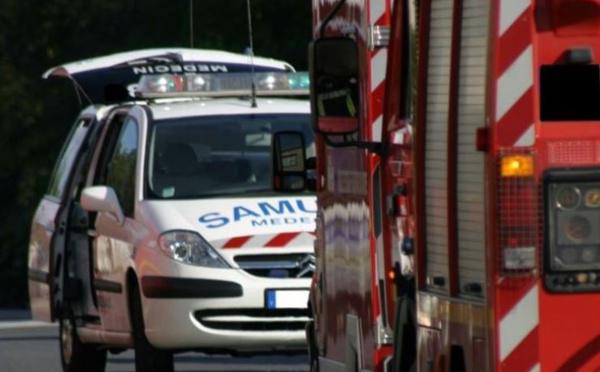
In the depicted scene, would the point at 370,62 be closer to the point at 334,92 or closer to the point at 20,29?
the point at 334,92

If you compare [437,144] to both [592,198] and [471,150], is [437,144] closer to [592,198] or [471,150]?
[471,150]

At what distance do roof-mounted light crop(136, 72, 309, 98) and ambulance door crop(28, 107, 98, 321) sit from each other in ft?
3.11

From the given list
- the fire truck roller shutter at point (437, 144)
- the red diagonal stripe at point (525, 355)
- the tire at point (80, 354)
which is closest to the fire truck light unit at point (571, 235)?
the red diagonal stripe at point (525, 355)

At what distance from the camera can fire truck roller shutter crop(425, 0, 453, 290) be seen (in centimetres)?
716

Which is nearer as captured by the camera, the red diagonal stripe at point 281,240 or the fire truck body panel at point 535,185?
the fire truck body panel at point 535,185

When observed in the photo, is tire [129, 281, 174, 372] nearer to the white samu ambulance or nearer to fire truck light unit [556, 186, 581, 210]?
the white samu ambulance

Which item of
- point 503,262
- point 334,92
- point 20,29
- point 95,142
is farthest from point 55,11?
point 503,262

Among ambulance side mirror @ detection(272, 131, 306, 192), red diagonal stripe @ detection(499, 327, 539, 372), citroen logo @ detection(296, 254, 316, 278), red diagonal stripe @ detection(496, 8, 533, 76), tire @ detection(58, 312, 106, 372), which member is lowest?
tire @ detection(58, 312, 106, 372)

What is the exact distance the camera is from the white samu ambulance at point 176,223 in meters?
13.8

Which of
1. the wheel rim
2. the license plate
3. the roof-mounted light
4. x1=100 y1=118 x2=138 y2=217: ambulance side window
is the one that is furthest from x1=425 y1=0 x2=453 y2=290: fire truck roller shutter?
the wheel rim

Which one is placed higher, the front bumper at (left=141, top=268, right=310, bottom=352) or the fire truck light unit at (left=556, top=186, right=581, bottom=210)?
the fire truck light unit at (left=556, top=186, right=581, bottom=210)

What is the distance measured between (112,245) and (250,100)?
57.9 inches

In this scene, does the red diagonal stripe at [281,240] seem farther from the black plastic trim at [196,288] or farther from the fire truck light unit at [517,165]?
the fire truck light unit at [517,165]

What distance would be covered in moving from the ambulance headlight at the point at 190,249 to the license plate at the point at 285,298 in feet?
1.06
